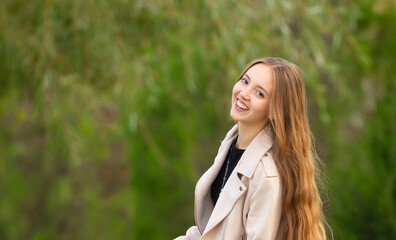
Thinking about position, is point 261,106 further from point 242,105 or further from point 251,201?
point 251,201

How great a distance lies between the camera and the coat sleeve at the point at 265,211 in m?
1.59

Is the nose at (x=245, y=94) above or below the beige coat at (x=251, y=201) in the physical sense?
above

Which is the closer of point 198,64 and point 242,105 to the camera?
point 242,105

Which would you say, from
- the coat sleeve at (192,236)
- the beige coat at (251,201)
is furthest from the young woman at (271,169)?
the coat sleeve at (192,236)

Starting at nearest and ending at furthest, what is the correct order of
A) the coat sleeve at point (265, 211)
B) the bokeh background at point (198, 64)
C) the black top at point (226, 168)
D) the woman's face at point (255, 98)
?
the coat sleeve at point (265, 211) < the woman's face at point (255, 98) < the black top at point (226, 168) < the bokeh background at point (198, 64)

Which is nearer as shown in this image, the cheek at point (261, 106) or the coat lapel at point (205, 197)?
the cheek at point (261, 106)

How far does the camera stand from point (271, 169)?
1650 millimetres

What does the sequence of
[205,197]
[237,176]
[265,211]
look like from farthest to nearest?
1. [205,197]
2. [237,176]
3. [265,211]

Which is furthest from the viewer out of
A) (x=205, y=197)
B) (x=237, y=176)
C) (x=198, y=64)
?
(x=198, y=64)

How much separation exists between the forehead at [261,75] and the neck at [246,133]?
0.43 ft

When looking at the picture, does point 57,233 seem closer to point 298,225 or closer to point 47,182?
point 47,182

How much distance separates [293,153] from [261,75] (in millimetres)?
248

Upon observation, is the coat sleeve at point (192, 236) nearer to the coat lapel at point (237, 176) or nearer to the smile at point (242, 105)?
the coat lapel at point (237, 176)

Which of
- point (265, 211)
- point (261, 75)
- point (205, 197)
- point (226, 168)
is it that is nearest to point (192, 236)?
point (205, 197)
